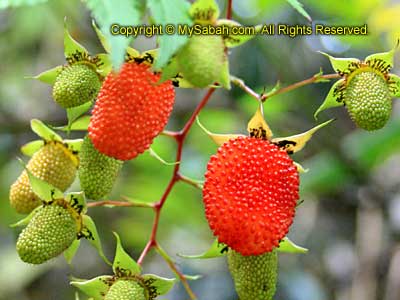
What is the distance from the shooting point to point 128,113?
4.09 feet

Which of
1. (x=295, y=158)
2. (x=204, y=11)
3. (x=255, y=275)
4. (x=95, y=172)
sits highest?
(x=204, y=11)

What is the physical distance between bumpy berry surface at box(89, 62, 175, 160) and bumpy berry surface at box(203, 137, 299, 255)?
13cm

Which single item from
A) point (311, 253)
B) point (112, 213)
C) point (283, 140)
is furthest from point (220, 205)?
point (112, 213)

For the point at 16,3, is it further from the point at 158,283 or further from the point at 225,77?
the point at 158,283

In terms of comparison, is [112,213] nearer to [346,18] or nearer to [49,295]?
[49,295]

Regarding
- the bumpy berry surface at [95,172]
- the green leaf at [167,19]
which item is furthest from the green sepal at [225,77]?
the bumpy berry surface at [95,172]

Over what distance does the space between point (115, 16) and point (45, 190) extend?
21.6 inches

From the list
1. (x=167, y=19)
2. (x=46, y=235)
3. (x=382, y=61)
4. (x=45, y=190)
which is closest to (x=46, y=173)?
(x=45, y=190)

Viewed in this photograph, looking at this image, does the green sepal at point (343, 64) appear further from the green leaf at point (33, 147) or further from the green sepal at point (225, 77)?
the green leaf at point (33, 147)

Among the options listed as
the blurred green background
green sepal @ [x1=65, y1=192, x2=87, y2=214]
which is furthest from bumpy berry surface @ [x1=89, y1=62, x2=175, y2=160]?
the blurred green background

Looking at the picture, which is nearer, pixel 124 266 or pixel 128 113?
pixel 128 113

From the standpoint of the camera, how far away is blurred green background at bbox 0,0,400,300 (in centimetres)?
266

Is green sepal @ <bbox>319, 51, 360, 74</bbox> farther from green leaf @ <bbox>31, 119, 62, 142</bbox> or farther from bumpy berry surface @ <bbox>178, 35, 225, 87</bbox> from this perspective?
green leaf @ <bbox>31, 119, 62, 142</bbox>

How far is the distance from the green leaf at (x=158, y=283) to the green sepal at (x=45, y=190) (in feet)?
0.79
